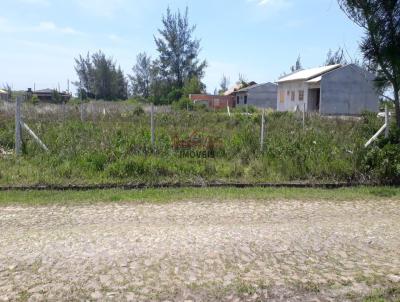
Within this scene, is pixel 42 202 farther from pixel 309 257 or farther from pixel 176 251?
pixel 309 257

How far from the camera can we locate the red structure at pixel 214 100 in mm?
50906

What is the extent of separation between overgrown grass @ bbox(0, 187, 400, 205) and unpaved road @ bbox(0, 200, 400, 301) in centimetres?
46

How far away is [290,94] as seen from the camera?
4075 centimetres

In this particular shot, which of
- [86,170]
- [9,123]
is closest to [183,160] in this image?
[86,170]

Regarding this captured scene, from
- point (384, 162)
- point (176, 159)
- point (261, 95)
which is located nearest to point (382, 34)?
point (384, 162)

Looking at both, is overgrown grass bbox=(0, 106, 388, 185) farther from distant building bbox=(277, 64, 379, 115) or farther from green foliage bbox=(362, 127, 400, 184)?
distant building bbox=(277, 64, 379, 115)

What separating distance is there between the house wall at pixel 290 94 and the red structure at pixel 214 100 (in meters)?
8.75

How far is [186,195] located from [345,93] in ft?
101

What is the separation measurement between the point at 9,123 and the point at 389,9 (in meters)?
11.4

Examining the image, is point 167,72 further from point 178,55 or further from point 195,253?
point 195,253

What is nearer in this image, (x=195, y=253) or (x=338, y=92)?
(x=195, y=253)

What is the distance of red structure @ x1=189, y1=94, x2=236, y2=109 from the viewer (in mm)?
50906

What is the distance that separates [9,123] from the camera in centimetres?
1301

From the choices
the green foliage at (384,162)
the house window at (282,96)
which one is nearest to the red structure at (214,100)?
the house window at (282,96)
